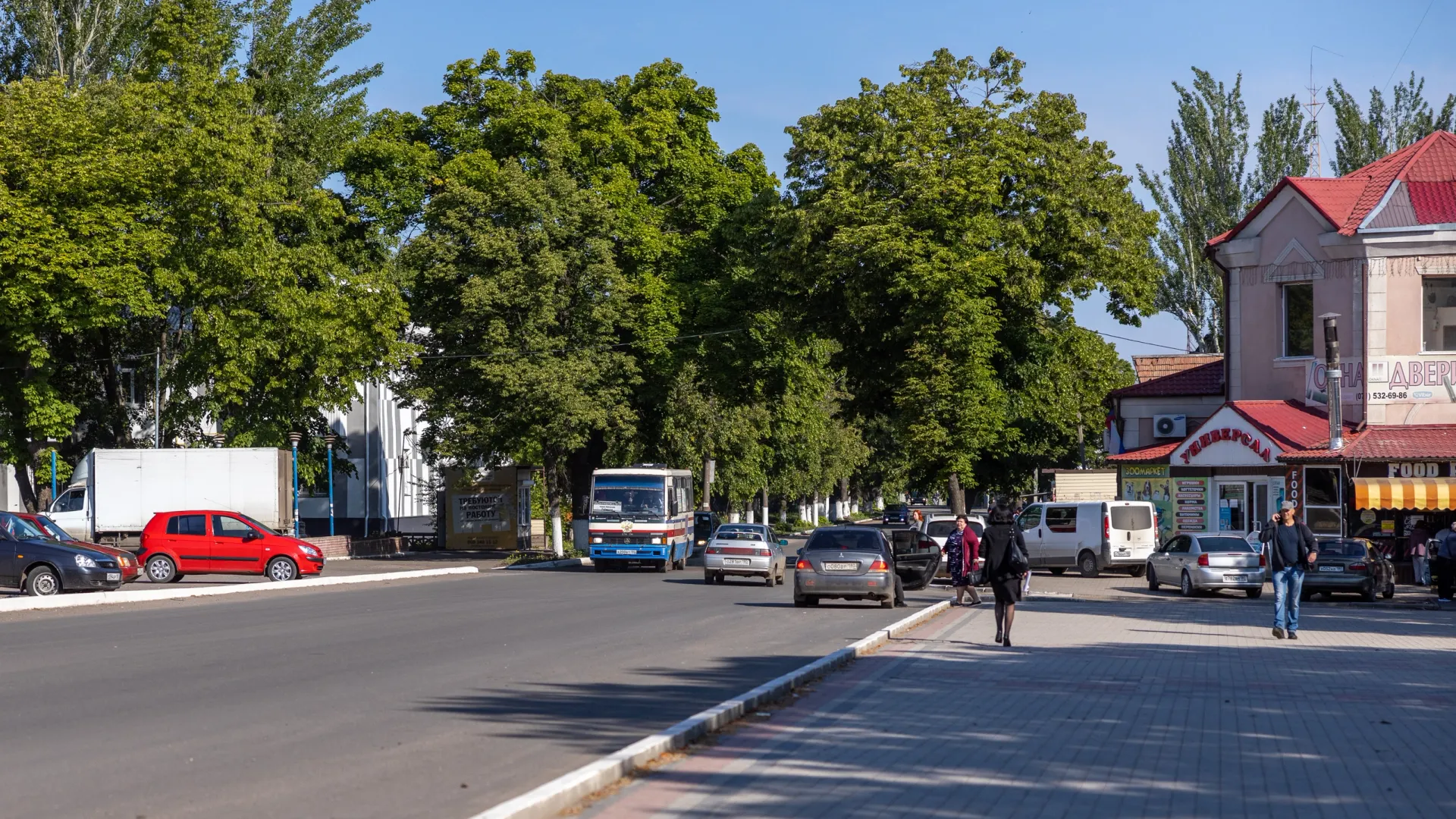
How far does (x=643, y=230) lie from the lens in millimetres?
52125

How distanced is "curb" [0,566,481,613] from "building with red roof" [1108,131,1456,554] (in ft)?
71.9

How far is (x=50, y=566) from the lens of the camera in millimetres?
30203

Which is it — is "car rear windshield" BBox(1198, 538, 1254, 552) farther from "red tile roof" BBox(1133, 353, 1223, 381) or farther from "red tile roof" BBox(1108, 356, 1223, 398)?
"red tile roof" BBox(1133, 353, 1223, 381)

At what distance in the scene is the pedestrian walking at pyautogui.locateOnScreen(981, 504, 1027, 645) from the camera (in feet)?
65.0

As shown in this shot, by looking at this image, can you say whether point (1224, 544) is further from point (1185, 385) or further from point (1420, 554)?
point (1185, 385)

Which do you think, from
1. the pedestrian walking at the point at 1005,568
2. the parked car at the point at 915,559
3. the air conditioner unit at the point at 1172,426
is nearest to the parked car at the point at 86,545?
the parked car at the point at 915,559

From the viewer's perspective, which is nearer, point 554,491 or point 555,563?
point 555,563

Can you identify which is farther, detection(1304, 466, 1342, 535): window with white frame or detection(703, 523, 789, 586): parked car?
detection(1304, 466, 1342, 535): window with white frame

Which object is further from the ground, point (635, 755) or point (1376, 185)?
point (1376, 185)

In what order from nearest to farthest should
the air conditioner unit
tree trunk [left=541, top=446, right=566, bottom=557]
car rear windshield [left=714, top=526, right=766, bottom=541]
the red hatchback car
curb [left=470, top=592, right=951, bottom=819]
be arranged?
curb [left=470, top=592, right=951, bottom=819]
the red hatchback car
car rear windshield [left=714, top=526, right=766, bottom=541]
the air conditioner unit
tree trunk [left=541, top=446, right=566, bottom=557]

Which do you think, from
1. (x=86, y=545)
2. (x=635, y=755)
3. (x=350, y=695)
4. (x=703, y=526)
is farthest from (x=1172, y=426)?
(x=635, y=755)

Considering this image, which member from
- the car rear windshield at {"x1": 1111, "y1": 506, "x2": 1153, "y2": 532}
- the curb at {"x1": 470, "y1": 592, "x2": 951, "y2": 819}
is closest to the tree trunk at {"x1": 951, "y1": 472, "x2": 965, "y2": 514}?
the car rear windshield at {"x1": 1111, "y1": 506, "x2": 1153, "y2": 532}

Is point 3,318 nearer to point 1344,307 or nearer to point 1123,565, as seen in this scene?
point 1123,565

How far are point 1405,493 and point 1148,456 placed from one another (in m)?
10.9
